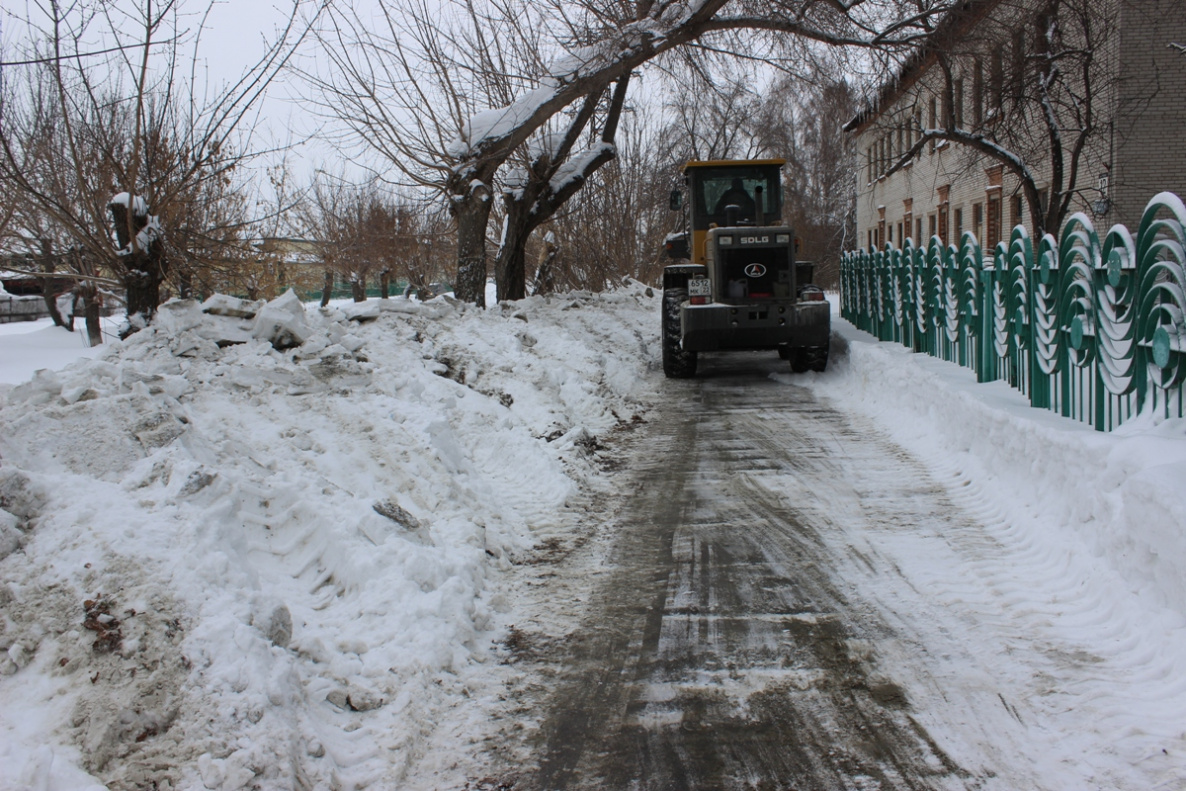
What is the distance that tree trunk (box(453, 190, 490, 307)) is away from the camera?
15.6 m

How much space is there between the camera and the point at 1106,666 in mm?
3807

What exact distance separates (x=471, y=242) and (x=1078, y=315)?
1112 centimetres

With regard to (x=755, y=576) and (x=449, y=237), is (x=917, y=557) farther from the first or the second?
(x=449, y=237)

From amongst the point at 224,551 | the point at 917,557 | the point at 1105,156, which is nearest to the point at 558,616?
the point at 224,551

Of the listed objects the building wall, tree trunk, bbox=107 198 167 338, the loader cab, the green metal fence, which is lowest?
the green metal fence

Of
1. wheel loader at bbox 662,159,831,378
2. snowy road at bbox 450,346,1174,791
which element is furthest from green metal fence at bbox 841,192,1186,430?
wheel loader at bbox 662,159,831,378

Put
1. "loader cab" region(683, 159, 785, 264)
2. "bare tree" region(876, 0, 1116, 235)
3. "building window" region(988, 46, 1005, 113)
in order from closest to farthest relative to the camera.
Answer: "bare tree" region(876, 0, 1116, 235) → "loader cab" region(683, 159, 785, 264) → "building window" region(988, 46, 1005, 113)

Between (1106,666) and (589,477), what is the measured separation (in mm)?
4240

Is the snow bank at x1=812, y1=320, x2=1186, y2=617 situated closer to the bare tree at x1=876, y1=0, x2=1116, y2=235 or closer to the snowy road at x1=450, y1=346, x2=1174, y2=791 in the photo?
the snowy road at x1=450, y1=346, x2=1174, y2=791

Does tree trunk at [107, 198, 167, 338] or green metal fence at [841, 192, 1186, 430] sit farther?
tree trunk at [107, 198, 167, 338]

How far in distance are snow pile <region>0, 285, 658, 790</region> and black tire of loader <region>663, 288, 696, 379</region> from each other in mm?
5703

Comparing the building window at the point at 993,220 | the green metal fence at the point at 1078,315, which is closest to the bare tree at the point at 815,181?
the building window at the point at 993,220

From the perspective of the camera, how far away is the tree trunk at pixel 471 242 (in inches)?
613

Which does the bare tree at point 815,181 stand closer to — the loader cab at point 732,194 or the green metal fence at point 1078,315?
the loader cab at point 732,194
